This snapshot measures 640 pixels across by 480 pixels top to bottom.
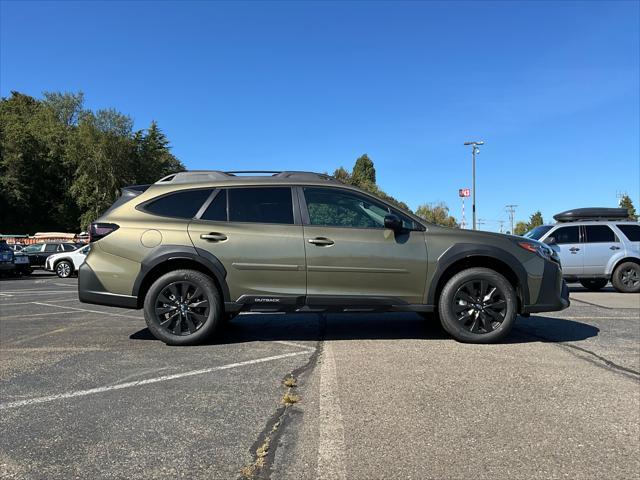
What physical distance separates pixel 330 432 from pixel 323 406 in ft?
1.51

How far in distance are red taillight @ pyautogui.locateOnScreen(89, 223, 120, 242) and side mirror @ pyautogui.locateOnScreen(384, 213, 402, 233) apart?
10.0 feet

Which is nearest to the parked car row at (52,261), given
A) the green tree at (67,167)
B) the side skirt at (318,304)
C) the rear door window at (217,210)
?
the rear door window at (217,210)

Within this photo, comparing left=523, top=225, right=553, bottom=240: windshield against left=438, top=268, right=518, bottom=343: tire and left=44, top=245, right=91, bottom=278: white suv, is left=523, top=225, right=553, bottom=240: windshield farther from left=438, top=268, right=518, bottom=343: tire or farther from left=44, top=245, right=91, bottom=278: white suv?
left=44, top=245, right=91, bottom=278: white suv

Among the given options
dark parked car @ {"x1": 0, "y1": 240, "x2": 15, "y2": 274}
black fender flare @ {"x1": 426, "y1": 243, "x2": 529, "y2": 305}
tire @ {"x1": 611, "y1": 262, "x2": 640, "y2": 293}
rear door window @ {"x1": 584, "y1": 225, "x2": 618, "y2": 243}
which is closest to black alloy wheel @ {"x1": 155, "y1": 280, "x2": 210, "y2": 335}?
black fender flare @ {"x1": 426, "y1": 243, "x2": 529, "y2": 305}

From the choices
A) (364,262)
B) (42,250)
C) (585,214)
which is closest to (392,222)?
(364,262)

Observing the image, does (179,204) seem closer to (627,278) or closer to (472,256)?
(472,256)

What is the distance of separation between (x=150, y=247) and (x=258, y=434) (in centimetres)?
315

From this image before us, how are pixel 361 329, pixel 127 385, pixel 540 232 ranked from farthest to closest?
1. pixel 540 232
2. pixel 361 329
3. pixel 127 385

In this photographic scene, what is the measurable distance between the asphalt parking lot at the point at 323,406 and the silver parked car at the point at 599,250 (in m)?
7.07

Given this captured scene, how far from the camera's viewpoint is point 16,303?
33.9ft

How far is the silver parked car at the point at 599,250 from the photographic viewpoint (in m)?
12.7

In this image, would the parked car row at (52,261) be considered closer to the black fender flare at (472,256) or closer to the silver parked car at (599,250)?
the silver parked car at (599,250)

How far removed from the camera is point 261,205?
5914mm

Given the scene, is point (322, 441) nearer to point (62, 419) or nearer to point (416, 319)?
point (62, 419)
